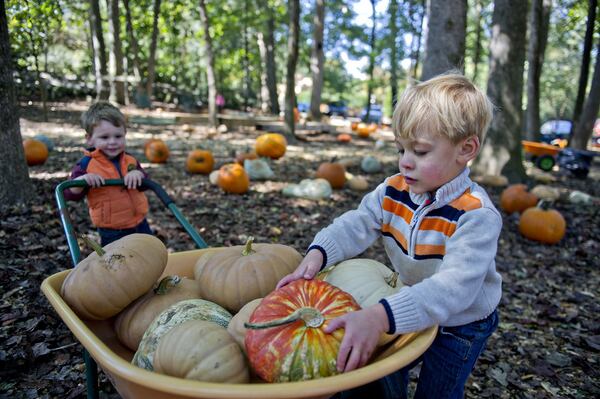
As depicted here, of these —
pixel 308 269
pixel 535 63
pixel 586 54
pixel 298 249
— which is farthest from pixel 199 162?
pixel 586 54

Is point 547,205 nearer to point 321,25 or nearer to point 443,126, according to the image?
point 443,126

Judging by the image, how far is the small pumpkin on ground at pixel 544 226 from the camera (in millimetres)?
5014

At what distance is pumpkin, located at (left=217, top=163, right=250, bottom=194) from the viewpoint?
19.0ft

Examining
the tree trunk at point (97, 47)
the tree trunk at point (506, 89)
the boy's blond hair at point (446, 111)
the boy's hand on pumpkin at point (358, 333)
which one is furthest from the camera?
the tree trunk at point (97, 47)

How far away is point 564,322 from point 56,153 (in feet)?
24.9

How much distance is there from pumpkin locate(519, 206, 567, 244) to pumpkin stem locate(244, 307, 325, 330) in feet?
15.4

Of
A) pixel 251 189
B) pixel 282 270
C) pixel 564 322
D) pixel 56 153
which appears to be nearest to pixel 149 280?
pixel 282 270

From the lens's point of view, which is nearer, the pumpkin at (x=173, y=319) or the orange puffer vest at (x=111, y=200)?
the pumpkin at (x=173, y=319)

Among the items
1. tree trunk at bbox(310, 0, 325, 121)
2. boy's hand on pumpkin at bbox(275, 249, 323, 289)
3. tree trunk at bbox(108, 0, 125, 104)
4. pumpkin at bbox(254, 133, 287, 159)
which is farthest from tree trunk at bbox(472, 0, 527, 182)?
tree trunk at bbox(108, 0, 125, 104)

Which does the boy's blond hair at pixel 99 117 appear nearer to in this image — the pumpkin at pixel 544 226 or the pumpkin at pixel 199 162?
the pumpkin at pixel 199 162

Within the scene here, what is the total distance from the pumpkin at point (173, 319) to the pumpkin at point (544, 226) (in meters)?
4.59

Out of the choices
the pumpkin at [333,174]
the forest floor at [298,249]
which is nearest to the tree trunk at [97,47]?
the forest floor at [298,249]

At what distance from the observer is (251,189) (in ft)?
20.4

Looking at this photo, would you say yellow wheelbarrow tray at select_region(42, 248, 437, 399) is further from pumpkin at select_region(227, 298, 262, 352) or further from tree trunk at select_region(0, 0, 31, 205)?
tree trunk at select_region(0, 0, 31, 205)
